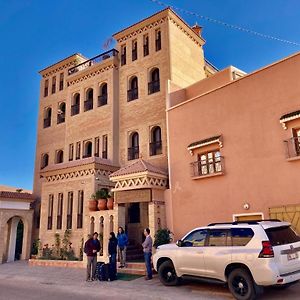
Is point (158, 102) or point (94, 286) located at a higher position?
point (158, 102)

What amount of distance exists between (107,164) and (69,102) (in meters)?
7.19

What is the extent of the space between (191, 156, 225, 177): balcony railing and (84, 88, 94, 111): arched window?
10.5 metres

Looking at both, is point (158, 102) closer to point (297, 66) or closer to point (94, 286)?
point (297, 66)

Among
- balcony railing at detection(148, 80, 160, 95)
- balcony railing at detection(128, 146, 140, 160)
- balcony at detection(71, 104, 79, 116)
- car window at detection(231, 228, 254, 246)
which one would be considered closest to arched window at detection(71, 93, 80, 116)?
balcony at detection(71, 104, 79, 116)

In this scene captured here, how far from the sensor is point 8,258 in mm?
20328

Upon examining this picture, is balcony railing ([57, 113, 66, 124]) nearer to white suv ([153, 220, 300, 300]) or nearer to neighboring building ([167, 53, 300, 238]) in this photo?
neighboring building ([167, 53, 300, 238])

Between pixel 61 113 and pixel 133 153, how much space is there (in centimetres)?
802

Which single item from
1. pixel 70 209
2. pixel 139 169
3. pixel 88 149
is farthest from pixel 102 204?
pixel 88 149

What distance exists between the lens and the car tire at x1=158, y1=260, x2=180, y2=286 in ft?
32.0

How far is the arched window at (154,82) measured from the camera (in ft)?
61.9

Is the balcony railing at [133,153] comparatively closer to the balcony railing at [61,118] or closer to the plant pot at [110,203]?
the plant pot at [110,203]

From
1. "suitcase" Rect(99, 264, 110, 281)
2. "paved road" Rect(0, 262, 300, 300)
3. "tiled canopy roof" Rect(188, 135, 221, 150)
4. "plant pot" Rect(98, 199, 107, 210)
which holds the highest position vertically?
"tiled canopy roof" Rect(188, 135, 221, 150)

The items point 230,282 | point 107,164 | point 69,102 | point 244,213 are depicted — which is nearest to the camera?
point 230,282

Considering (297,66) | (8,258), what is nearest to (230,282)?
(297,66)
